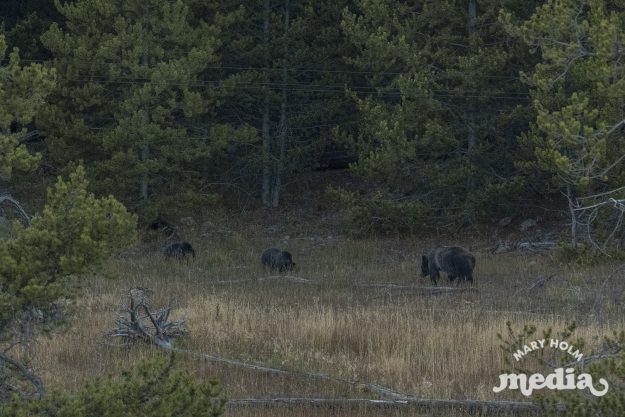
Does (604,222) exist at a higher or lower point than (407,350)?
higher

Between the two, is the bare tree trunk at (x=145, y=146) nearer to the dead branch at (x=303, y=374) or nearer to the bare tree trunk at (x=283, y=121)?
the bare tree trunk at (x=283, y=121)

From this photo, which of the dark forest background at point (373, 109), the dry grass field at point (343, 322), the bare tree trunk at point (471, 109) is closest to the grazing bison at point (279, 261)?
the dry grass field at point (343, 322)

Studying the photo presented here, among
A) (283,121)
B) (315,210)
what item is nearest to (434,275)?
(315,210)

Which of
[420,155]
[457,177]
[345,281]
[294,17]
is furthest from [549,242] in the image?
[294,17]

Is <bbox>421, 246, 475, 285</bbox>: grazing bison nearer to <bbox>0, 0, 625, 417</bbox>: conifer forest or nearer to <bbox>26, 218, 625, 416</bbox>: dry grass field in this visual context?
<bbox>0, 0, 625, 417</bbox>: conifer forest

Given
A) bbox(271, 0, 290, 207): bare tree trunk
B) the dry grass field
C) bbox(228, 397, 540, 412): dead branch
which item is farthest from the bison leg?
bbox(271, 0, 290, 207): bare tree trunk

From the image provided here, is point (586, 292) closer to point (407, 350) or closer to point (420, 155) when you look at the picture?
point (407, 350)

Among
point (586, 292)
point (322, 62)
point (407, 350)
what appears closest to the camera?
point (407, 350)

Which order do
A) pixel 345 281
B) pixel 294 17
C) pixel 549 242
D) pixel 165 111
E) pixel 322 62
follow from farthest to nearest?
pixel 294 17
pixel 322 62
pixel 165 111
pixel 549 242
pixel 345 281

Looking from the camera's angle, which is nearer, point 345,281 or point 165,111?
point 345,281

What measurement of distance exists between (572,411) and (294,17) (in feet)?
95.8

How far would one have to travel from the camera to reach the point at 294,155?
109 feet

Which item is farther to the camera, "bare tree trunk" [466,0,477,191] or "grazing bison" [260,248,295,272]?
"bare tree trunk" [466,0,477,191]

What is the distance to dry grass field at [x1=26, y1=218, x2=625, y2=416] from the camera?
11.2m
